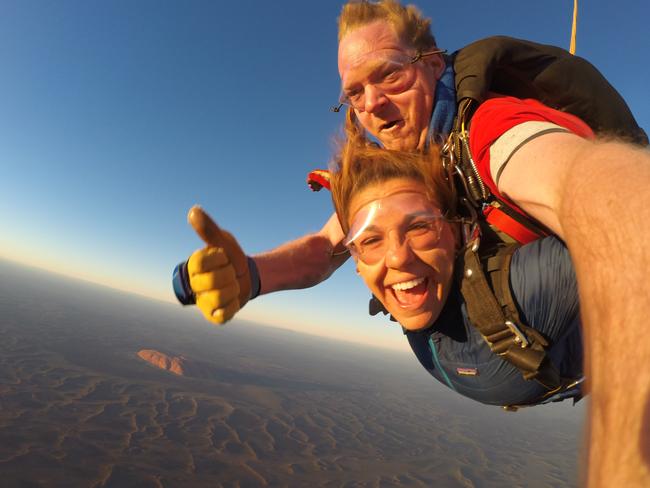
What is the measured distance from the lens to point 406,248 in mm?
1519

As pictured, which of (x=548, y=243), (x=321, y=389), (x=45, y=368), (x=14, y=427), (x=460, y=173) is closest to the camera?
(x=548, y=243)

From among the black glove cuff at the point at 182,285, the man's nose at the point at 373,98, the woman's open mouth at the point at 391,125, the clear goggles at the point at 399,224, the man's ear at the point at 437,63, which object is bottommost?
the black glove cuff at the point at 182,285

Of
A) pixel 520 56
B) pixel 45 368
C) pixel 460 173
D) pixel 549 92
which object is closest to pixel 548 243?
pixel 460 173

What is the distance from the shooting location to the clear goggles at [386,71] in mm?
1802

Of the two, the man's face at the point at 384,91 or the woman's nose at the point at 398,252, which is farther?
the man's face at the point at 384,91

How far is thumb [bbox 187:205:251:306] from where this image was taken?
3.81 feet

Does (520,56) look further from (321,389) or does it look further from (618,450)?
(321,389)

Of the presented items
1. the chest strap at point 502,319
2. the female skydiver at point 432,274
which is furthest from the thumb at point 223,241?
the chest strap at point 502,319

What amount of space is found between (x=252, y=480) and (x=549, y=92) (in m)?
31.2

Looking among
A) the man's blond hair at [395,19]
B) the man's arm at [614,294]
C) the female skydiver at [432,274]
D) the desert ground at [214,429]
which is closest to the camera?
the man's arm at [614,294]

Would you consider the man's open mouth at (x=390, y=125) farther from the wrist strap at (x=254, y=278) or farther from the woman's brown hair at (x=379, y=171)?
the wrist strap at (x=254, y=278)

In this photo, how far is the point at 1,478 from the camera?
734 inches

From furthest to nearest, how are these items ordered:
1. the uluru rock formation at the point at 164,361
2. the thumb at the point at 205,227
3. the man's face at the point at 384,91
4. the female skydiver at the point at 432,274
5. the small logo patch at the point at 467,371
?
the uluru rock formation at the point at 164,361 → the man's face at the point at 384,91 → the small logo patch at the point at 467,371 → the female skydiver at the point at 432,274 → the thumb at the point at 205,227

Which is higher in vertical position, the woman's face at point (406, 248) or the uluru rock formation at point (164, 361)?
the woman's face at point (406, 248)
